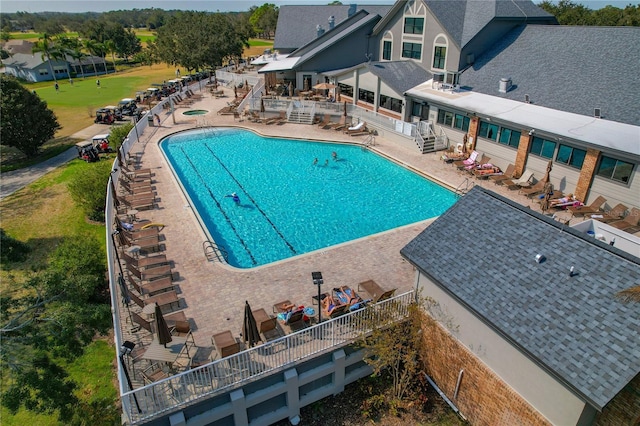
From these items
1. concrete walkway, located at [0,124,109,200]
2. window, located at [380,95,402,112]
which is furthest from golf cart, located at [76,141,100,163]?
window, located at [380,95,402,112]

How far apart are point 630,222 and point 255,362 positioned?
1917cm

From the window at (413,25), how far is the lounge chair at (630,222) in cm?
2307

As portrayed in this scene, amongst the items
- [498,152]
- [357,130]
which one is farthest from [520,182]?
[357,130]

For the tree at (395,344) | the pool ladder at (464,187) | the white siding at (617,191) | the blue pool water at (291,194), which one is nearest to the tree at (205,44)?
the blue pool water at (291,194)

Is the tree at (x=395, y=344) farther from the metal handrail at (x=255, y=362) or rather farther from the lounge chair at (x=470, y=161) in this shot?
the lounge chair at (x=470, y=161)

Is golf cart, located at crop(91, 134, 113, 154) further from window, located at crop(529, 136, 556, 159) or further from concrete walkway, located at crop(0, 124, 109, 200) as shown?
window, located at crop(529, 136, 556, 159)

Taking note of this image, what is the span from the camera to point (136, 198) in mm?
21656

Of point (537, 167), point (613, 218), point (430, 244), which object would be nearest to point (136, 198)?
point (430, 244)

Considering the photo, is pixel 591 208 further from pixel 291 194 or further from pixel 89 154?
pixel 89 154

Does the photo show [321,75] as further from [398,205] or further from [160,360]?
[160,360]

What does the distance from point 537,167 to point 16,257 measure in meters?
25.3

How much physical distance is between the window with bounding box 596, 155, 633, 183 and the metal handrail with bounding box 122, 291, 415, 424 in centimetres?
1456

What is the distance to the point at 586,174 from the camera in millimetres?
20938

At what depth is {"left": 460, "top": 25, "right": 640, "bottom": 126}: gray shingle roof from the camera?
73.7 feet
